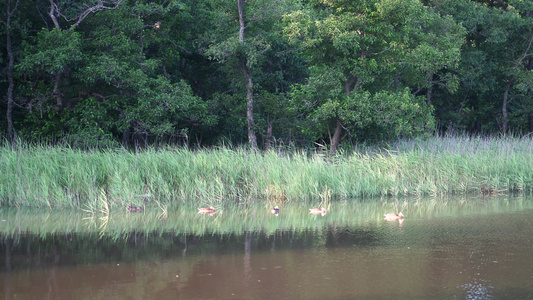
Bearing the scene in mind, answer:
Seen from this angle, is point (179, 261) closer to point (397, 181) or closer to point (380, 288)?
point (380, 288)

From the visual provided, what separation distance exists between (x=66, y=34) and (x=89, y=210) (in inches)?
296

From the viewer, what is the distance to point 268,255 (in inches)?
235

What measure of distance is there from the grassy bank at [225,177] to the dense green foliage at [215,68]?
2.47m

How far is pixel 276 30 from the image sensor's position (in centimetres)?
1739

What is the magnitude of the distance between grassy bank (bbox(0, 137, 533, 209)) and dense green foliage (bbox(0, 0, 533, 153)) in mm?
2473

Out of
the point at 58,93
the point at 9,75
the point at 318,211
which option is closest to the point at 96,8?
the point at 58,93

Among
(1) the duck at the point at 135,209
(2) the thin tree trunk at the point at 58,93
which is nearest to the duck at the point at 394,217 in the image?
(1) the duck at the point at 135,209

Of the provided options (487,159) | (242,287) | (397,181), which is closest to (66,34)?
(397,181)

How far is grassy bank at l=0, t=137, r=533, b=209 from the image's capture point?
31.6 ft

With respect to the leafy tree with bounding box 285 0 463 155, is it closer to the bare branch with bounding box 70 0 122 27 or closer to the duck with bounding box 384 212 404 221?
the bare branch with bounding box 70 0 122 27

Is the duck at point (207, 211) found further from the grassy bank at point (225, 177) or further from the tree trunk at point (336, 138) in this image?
the tree trunk at point (336, 138)

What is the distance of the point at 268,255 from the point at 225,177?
4903mm

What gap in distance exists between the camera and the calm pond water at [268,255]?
15.5ft

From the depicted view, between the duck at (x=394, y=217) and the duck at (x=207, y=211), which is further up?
the duck at (x=394, y=217)
